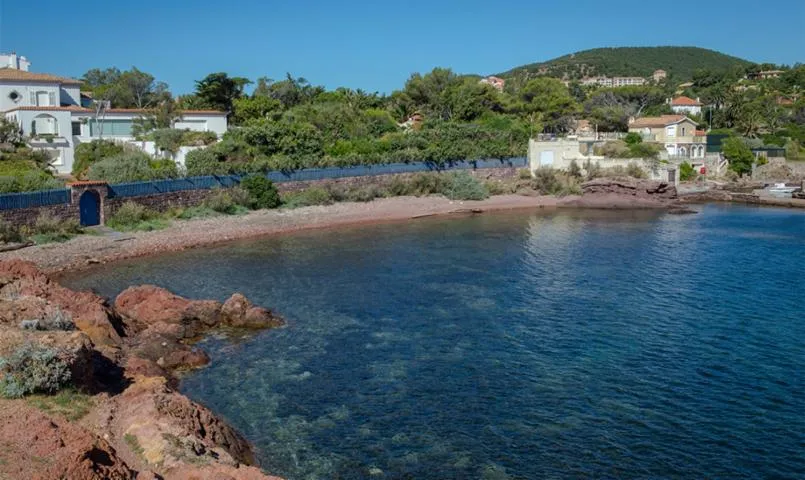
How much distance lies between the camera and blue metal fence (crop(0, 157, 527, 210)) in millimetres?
35625

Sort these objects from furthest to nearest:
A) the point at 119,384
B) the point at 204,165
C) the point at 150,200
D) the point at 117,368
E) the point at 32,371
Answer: the point at 204,165 → the point at 150,200 → the point at 117,368 → the point at 119,384 → the point at 32,371

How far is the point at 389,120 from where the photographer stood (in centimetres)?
7650

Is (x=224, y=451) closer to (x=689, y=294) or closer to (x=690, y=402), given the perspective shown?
(x=690, y=402)

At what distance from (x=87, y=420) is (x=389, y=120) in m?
65.1

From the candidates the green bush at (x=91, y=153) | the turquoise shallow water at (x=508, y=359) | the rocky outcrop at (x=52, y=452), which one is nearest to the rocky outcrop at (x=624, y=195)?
the turquoise shallow water at (x=508, y=359)

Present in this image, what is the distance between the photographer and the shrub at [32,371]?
13629 mm

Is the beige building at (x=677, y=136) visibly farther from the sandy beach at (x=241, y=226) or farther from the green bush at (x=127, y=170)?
the green bush at (x=127, y=170)

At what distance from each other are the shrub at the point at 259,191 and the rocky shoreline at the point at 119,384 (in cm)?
2290

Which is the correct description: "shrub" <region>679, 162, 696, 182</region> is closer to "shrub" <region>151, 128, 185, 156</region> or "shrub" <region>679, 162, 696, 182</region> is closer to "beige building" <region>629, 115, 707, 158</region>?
"beige building" <region>629, 115, 707, 158</region>

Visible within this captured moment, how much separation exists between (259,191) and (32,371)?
34482mm

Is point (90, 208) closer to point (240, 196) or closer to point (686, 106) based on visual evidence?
point (240, 196)

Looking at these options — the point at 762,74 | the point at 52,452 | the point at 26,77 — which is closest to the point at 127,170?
the point at 26,77

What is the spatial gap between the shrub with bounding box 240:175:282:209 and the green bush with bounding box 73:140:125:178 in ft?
30.3

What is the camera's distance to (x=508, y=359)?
2100cm
